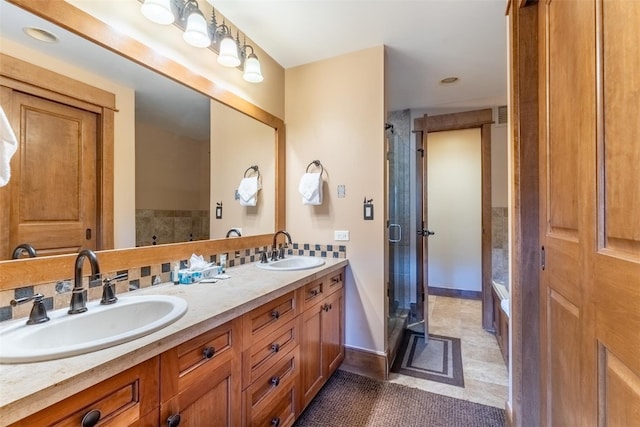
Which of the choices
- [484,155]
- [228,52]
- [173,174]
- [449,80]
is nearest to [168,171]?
[173,174]

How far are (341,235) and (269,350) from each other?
1136mm

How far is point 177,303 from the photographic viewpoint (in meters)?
1.14

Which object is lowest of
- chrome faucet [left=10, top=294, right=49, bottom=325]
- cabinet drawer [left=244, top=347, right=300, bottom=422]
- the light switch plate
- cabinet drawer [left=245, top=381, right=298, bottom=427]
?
cabinet drawer [left=245, top=381, right=298, bottom=427]

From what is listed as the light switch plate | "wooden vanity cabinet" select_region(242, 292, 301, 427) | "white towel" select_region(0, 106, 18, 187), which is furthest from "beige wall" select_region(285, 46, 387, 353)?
"white towel" select_region(0, 106, 18, 187)

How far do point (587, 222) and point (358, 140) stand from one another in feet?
5.23

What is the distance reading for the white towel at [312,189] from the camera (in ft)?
7.54

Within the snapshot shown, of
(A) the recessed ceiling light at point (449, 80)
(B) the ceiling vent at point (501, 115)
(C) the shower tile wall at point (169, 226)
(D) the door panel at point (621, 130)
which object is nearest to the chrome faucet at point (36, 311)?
(C) the shower tile wall at point (169, 226)

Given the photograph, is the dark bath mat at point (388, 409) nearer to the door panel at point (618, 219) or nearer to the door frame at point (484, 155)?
Answer: the door panel at point (618, 219)

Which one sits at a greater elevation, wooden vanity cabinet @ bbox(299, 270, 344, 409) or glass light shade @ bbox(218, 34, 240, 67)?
glass light shade @ bbox(218, 34, 240, 67)

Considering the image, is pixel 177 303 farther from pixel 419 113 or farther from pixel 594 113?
pixel 419 113

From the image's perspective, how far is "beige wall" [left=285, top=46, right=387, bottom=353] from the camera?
7.21 feet

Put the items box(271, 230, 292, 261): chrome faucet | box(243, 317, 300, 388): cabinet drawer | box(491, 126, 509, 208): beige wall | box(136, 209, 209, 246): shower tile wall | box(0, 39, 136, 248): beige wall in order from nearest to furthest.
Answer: box(243, 317, 300, 388): cabinet drawer < box(0, 39, 136, 248): beige wall < box(136, 209, 209, 246): shower tile wall < box(271, 230, 292, 261): chrome faucet < box(491, 126, 509, 208): beige wall

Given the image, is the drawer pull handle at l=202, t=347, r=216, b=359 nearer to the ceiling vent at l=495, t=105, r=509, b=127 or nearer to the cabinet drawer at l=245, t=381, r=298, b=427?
the cabinet drawer at l=245, t=381, r=298, b=427

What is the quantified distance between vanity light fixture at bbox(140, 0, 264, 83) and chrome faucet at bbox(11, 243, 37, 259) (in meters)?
1.16
